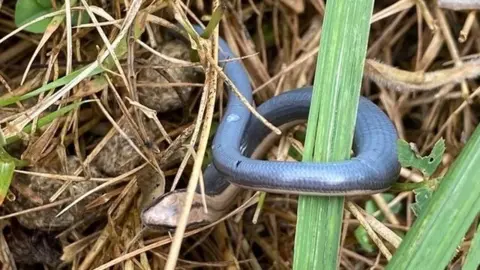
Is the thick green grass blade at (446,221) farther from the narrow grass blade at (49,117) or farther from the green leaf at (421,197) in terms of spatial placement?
the narrow grass blade at (49,117)

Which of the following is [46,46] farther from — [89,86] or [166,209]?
[166,209]

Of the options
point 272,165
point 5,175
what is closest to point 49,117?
point 5,175

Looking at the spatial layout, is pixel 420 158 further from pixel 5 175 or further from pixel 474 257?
pixel 5 175

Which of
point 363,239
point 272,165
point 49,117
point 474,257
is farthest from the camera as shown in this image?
point 363,239

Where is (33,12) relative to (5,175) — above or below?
above

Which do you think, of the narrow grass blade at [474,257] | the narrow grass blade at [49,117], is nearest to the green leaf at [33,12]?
the narrow grass blade at [49,117]
